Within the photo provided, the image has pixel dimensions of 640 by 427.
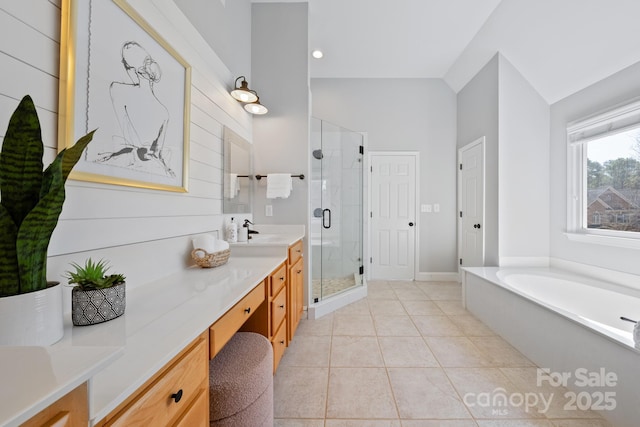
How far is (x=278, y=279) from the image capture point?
1.69 meters

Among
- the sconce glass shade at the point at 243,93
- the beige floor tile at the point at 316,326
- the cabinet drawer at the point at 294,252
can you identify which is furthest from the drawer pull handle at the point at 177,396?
the sconce glass shade at the point at 243,93

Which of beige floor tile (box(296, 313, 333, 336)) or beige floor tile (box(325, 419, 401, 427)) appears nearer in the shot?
beige floor tile (box(325, 419, 401, 427))

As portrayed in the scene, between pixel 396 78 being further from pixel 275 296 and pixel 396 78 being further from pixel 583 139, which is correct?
pixel 275 296

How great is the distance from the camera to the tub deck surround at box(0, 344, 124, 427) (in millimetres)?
297

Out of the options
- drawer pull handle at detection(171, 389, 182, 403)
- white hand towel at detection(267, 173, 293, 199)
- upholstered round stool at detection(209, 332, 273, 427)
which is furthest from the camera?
white hand towel at detection(267, 173, 293, 199)

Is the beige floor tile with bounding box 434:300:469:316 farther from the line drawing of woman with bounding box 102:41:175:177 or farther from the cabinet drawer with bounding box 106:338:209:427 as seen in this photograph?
the line drawing of woman with bounding box 102:41:175:177

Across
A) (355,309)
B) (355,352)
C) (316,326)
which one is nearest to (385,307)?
(355,309)

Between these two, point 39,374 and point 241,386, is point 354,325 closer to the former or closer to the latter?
point 241,386

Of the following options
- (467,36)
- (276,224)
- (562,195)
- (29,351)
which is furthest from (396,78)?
(29,351)

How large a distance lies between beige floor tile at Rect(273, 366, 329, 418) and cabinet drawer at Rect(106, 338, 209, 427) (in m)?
0.88

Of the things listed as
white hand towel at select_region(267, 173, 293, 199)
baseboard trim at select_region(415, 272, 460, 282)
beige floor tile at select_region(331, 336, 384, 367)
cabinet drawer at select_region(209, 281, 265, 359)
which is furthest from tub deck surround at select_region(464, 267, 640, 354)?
white hand towel at select_region(267, 173, 293, 199)

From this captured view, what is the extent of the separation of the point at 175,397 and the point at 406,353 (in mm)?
1807

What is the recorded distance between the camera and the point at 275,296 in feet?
5.28

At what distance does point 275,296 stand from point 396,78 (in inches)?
151
